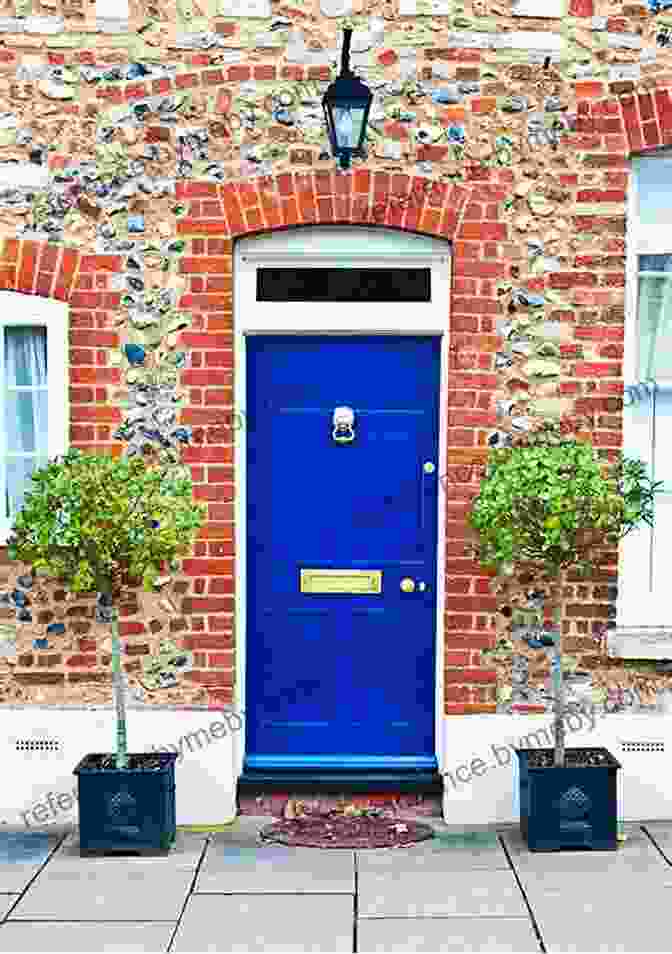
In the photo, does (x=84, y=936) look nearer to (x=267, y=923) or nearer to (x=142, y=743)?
(x=267, y=923)

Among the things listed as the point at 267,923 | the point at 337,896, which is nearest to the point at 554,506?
the point at 337,896

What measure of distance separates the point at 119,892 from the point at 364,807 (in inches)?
62.8

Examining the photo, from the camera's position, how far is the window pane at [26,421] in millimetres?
6992

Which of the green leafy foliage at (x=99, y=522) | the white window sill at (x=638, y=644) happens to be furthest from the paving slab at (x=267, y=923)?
the white window sill at (x=638, y=644)

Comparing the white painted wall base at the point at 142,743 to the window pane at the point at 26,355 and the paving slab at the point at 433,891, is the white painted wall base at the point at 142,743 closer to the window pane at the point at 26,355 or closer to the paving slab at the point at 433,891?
the paving slab at the point at 433,891

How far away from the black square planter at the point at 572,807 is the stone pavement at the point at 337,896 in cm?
8

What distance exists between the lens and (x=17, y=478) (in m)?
7.02

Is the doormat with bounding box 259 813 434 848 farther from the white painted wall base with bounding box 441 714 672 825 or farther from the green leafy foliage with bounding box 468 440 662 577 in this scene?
the green leafy foliage with bounding box 468 440 662 577

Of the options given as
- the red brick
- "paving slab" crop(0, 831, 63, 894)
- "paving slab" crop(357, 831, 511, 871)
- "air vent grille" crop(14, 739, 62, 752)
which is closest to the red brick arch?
the red brick

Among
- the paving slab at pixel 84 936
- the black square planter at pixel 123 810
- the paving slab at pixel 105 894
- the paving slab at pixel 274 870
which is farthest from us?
the black square planter at pixel 123 810

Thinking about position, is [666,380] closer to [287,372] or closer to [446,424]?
Answer: [446,424]

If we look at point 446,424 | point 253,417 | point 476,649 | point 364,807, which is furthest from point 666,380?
point 364,807

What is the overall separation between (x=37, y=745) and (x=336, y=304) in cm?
279

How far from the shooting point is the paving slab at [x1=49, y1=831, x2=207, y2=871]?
625 cm
